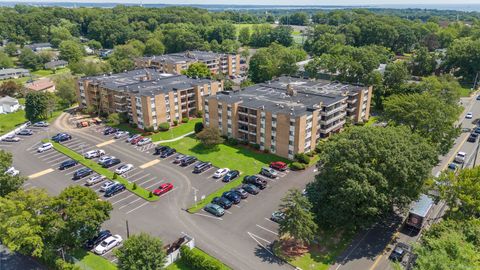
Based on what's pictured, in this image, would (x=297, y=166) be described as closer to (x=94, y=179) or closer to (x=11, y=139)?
(x=94, y=179)

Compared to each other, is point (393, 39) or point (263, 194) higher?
point (393, 39)

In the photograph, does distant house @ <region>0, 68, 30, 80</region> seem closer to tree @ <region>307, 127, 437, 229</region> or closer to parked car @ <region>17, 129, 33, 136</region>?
parked car @ <region>17, 129, 33, 136</region>

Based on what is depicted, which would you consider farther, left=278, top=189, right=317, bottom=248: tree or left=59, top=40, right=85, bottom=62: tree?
left=59, top=40, right=85, bottom=62: tree

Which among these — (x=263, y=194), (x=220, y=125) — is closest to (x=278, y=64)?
(x=220, y=125)

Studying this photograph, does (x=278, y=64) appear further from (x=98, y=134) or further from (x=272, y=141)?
(x=98, y=134)

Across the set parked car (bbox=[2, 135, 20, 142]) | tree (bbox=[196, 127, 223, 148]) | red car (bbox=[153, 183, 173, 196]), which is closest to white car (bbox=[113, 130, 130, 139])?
tree (bbox=[196, 127, 223, 148])

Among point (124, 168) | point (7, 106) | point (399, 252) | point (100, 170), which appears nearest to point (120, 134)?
point (100, 170)

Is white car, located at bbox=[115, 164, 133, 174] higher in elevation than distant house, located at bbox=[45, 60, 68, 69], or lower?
lower

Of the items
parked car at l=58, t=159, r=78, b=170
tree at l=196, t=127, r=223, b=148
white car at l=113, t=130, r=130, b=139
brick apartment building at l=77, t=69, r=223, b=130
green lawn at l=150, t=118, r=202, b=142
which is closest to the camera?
parked car at l=58, t=159, r=78, b=170
